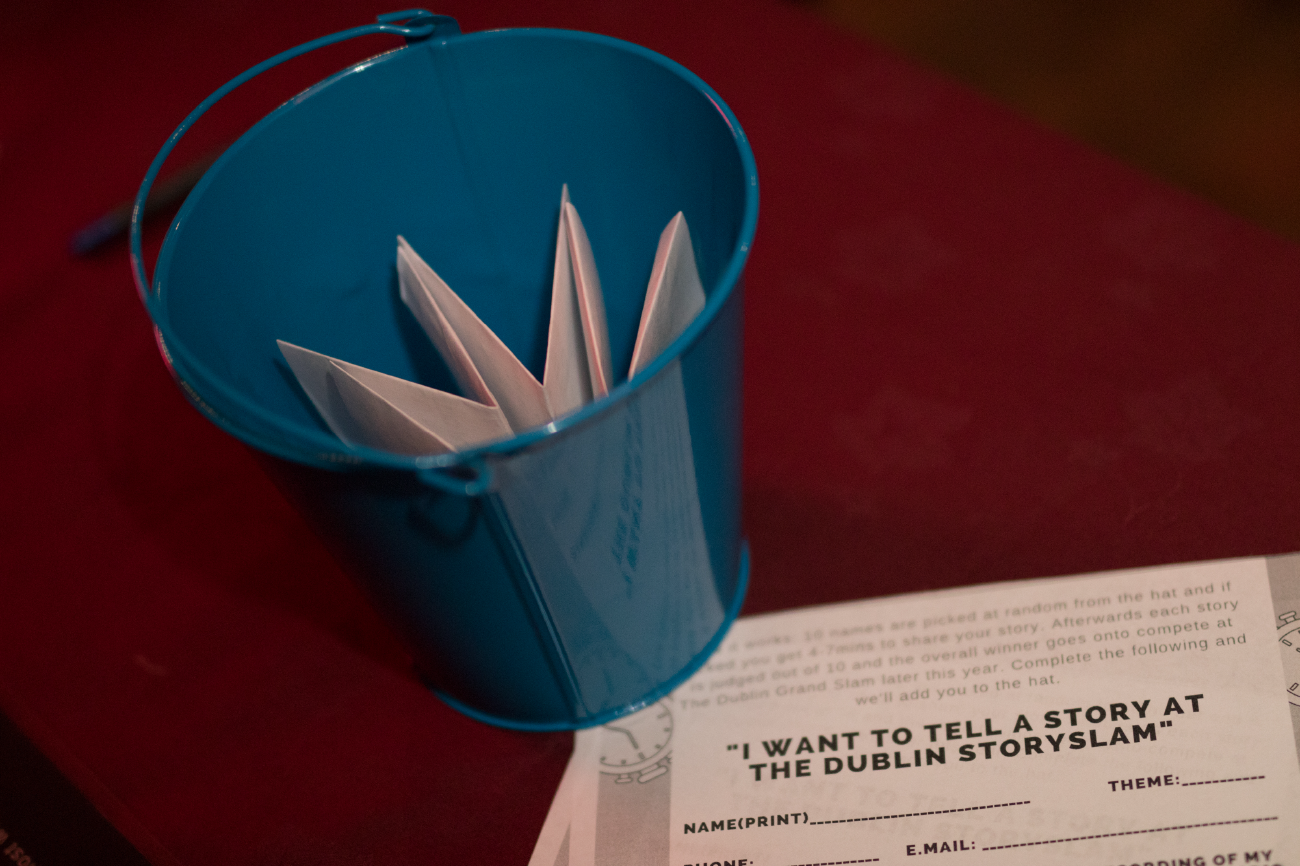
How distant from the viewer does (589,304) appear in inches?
17.7

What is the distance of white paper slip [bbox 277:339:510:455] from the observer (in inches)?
15.5

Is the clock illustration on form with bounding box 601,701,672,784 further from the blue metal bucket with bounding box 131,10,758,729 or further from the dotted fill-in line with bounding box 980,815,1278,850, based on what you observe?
the dotted fill-in line with bounding box 980,815,1278,850

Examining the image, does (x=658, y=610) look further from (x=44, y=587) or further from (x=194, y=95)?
(x=194, y=95)

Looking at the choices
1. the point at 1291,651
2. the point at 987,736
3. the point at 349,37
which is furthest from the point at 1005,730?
the point at 349,37

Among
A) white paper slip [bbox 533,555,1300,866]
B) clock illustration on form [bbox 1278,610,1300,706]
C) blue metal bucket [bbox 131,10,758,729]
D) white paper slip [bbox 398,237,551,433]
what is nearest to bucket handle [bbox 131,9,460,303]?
blue metal bucket [bbox 131,10,758,729]

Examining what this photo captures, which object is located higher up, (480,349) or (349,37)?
(349,37)

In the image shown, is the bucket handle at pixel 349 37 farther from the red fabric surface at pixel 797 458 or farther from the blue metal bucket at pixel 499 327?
the red fabric surface at pixel 797 458

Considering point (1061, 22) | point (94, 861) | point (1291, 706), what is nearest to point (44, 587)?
point (94, 861)

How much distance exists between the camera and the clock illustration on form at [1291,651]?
1.40 feet

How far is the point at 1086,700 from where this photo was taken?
0.45 meters

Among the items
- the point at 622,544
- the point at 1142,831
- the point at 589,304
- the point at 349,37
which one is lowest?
the point at 1142,831

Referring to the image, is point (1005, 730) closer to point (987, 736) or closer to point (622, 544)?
point (987, 736)

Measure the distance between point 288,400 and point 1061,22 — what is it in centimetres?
132

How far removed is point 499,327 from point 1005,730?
1.10 ft
